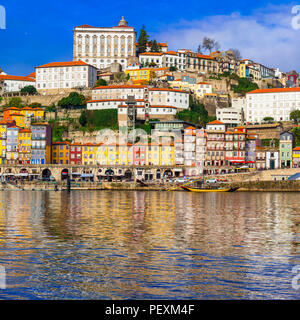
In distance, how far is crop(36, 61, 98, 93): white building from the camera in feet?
401

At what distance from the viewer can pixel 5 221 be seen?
3397cm

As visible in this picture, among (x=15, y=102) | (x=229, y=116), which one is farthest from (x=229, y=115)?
(x=15, y=102)

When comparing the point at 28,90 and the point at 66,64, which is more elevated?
the point at 66,64

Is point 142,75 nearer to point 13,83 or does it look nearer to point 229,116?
point 229,116

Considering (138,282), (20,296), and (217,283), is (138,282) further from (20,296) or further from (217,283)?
(20,296)

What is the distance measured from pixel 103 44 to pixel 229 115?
41254 mm

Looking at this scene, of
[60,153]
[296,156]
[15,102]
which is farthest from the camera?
[15,102]

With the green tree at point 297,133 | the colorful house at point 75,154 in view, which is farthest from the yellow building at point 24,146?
the green tree at point 297,133

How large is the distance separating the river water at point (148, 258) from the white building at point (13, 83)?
316 ft

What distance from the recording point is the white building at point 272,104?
112312 millimetres

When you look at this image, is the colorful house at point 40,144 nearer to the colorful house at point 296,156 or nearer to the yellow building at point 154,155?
the yellow building at point 154,155

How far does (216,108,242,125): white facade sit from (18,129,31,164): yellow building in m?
41.1

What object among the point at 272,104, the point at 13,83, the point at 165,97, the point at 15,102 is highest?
the point at 13,83

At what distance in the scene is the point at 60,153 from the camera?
9575 cm
